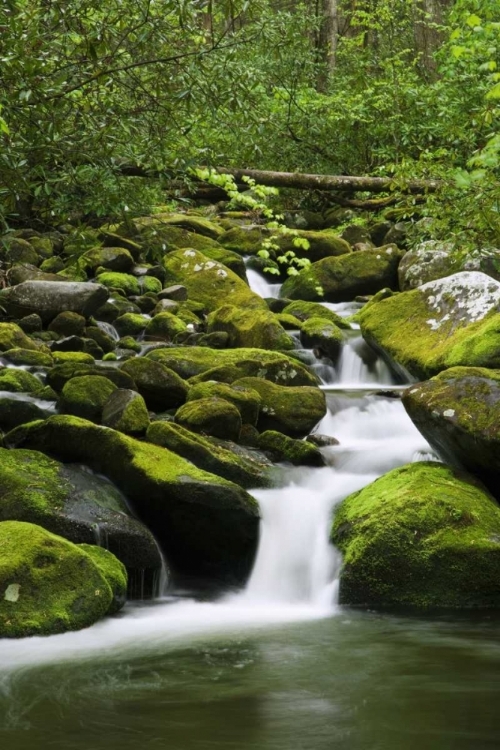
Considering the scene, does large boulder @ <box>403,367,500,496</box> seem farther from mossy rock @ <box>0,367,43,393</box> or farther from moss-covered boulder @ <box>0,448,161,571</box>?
mossy rock @ <box>0,367,43,393</box>

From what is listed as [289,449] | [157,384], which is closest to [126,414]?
[157,384]

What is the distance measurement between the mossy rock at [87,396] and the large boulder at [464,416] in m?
3.33

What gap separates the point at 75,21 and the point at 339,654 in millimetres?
5431

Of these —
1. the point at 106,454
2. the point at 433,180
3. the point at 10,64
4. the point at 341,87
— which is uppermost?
the point at 341,87

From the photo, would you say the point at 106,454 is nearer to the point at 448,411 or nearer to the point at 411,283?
the point at 448,411

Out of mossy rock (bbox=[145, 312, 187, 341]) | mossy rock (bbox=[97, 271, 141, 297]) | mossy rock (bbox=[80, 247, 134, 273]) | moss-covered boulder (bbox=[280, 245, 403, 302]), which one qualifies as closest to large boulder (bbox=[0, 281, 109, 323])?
mossy rock (bbox=[145, 312, 187, 341])

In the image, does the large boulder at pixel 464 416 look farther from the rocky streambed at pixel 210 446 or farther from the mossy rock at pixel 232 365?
the mossy rock at pixel 232 365

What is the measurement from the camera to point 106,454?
25.1ft

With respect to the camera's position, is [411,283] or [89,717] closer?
[89,717]

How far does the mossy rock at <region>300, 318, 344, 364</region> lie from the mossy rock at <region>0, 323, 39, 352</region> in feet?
14.0

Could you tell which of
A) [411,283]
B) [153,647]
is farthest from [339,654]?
[411,283]

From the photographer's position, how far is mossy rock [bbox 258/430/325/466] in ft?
29.4

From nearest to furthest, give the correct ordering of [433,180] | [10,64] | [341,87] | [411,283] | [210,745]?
[210,745] → [10,64] → [433,180] → [411,283] → [341,87]

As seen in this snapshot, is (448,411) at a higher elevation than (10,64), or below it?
below
